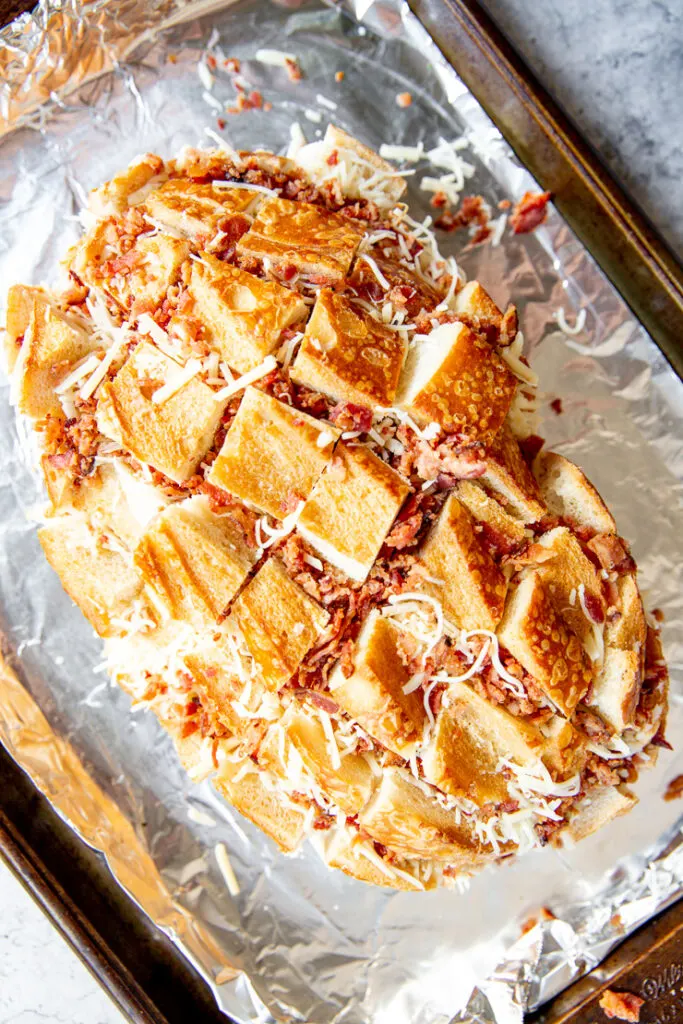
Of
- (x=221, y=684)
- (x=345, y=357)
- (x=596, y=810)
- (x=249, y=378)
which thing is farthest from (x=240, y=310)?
(x=596, y=810)

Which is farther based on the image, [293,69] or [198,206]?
[293,69]

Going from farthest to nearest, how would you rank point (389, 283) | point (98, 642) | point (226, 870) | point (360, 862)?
point (98, 642) → point (226, 870) → point (360, 862) → point (389, 283)

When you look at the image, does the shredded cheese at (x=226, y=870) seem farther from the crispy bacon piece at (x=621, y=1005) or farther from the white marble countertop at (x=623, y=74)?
the white marble countertop at (x=623, y=74)

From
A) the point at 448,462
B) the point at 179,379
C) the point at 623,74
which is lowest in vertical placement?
the point at 448,462

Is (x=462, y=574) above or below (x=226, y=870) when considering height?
above

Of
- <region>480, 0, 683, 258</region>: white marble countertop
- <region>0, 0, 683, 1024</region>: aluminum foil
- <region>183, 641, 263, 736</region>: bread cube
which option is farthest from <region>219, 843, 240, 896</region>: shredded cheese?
<region>480, 0, 683, 258</region>: white marble countertop

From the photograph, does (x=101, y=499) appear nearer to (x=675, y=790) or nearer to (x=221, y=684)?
(x=221, y=684)
